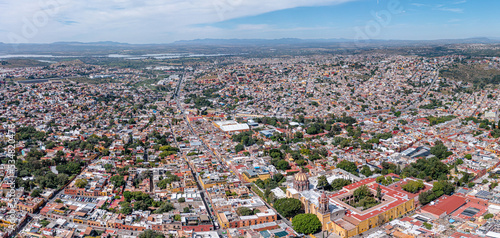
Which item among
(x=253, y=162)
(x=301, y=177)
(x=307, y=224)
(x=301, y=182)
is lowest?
(x=307, y=224)

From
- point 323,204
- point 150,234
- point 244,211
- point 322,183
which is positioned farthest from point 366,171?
point 150,234

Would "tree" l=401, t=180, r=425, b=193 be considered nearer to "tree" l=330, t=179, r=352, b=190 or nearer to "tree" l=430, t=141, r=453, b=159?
"tree" l=330, t=179, r=352, b=190

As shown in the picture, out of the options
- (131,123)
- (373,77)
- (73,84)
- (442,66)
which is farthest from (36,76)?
(442,66)

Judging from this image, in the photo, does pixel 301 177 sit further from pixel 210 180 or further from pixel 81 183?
pixel 81 183

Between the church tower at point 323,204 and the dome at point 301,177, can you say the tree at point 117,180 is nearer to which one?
the dome at point 301,177

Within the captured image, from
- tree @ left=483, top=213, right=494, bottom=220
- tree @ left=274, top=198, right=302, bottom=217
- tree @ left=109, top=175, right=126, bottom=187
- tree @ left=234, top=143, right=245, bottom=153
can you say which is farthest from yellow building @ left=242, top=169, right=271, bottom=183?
tree @ left=483, top=213, right=494, bottom=220

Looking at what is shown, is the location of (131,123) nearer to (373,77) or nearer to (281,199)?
(281,199)
